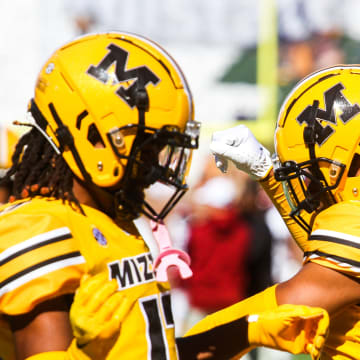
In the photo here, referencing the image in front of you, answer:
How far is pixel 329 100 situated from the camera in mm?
2762

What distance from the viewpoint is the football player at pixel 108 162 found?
2.37m

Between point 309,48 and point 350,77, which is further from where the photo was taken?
point 309,48

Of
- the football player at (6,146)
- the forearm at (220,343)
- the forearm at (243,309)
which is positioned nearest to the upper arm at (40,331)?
the forearm at (220,343)

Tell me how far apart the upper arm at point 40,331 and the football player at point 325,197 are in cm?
65

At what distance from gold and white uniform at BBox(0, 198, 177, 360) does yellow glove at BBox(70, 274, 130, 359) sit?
108 mm

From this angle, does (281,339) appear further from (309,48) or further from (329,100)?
(309,48)

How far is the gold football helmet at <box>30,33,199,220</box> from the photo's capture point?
2.52m

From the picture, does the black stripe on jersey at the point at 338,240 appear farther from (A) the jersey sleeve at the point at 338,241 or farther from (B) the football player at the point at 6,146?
(B) the football player at the point at 6,146

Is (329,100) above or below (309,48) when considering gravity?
above

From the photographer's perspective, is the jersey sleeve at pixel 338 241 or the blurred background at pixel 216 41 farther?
the blurred background at pixel 216 41

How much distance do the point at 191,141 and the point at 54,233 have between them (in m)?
0.60

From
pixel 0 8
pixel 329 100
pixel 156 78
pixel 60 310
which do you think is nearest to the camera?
pixel 60 310

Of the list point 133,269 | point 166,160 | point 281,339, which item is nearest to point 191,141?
point 166,160

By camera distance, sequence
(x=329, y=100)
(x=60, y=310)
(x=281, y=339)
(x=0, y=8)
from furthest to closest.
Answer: (x=0, y=8) < (x=329, y=100) < (x=281, y=339) < (x=60, y=310)
